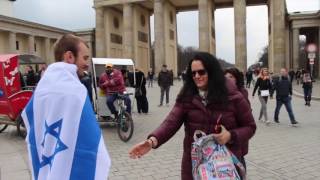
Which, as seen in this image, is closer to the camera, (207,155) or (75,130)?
(75,130)

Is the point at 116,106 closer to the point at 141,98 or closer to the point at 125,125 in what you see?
the point at 125,125

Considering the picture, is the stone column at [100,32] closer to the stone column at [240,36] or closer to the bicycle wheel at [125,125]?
the stone column at [240,36]

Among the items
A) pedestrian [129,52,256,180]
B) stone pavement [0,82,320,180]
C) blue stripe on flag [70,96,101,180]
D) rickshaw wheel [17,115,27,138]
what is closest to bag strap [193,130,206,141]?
pedestrian [129,52,256,180]

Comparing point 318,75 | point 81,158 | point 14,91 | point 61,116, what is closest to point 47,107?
point 61,116

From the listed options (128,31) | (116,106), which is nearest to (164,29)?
(128,31)

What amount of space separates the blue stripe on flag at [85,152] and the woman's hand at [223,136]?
1.02 meters

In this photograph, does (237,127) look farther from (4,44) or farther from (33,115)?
(4,44)

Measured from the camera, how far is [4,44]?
59031 mm

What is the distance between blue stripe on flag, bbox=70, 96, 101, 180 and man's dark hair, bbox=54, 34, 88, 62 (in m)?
0.38

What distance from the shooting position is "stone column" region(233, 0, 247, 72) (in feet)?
191

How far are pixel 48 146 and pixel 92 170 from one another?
11.1 inches

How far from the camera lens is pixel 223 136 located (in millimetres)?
3258

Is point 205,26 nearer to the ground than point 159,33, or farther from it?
farther from it

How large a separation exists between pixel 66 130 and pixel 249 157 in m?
6.51
